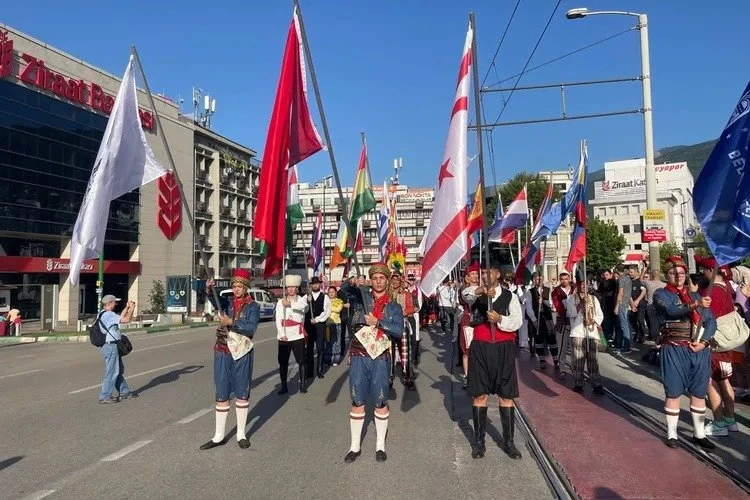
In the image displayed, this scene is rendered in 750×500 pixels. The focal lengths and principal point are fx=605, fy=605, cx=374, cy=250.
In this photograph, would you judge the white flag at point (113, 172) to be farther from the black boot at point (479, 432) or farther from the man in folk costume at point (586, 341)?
the man in folk costume at point (586, 341)

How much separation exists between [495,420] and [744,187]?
3.91 metres

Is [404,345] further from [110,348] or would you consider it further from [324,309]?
[110,348]

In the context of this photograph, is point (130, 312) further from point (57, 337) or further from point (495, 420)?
point (57, 337)

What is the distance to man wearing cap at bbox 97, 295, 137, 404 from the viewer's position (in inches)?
354

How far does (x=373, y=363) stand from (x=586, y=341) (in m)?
4.69

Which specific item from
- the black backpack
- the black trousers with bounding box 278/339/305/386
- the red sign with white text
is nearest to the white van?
the red sign with white text

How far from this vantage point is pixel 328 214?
82438mm

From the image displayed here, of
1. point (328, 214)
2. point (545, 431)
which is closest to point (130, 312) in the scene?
point (545, 431)

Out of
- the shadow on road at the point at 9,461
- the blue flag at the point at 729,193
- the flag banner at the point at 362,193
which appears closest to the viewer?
the blue flag at the point at 729,193

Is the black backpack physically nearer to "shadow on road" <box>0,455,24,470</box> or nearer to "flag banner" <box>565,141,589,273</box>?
"shadow on road" <box>0,455,24,470</box>

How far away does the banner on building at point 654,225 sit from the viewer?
1371cm

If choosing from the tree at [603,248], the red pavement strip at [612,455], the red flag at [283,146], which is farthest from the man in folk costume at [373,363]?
the tree at [603,248]

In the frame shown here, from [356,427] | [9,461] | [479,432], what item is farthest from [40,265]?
[479,432]

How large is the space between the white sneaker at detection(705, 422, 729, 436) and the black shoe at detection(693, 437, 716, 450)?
0.48m
